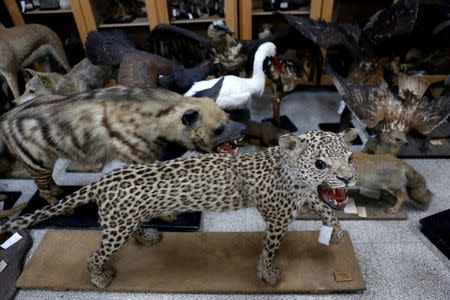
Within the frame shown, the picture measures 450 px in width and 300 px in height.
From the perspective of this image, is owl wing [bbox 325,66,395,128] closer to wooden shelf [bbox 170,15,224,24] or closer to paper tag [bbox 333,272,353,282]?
paper tag [bbox 333,272,353,282]

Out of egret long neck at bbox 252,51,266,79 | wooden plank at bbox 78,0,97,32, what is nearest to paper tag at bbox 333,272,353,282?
egret long neck at bbox 252,51,266,79

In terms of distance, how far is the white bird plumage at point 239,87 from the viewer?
2678 mm

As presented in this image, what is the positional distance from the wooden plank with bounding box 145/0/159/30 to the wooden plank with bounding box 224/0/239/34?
0.76 meters

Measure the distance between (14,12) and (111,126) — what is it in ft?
9.25

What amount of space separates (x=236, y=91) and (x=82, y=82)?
5.10ft

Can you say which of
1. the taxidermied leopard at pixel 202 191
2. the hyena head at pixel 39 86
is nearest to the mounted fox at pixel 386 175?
the taxidermied leopard at pixel 202 191

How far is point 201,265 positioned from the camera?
2.02m

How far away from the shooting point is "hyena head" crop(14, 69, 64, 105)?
2.77 meters

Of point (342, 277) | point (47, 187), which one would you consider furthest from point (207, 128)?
point (47, 187)

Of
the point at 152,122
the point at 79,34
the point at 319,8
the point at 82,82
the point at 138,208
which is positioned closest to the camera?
the point at 138,208

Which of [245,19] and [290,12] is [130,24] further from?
[290,12]

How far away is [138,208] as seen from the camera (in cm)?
159

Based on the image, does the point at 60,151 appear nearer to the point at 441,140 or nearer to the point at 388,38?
the point at 388,38

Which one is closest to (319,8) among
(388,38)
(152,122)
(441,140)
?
(388,38)
